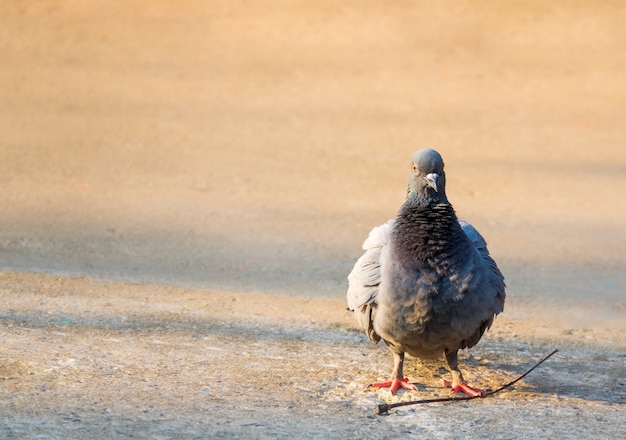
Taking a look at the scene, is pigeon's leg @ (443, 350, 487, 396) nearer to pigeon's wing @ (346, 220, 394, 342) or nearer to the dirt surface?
the dirt surface

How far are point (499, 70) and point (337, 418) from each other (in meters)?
8.79

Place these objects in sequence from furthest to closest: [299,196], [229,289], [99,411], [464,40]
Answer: [464,40], [299,196], [229,289], [99,411]

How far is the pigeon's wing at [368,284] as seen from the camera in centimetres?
445

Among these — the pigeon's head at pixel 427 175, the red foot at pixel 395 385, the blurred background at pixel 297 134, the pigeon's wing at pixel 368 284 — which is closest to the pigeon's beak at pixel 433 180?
the pigeon's head at pixel 427 175

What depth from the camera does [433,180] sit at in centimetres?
440

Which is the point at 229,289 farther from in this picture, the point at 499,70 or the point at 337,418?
the point at 499,70

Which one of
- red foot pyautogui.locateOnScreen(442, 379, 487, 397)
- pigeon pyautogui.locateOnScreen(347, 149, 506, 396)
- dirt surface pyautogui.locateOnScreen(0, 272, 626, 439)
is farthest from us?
red foot pyautogui.locateOnScreen(442, 379, 487, 397)

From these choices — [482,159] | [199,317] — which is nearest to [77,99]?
[482,159]

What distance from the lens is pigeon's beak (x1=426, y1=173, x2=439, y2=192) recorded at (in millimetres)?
4395

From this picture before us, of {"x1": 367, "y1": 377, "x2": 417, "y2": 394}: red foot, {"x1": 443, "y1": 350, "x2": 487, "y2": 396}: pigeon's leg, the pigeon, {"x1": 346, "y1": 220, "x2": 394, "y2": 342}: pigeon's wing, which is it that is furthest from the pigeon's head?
{"x1": 367, "y1": 377, "x2": 417, "y2": 394}: red foot

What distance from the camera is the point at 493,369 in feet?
16.6

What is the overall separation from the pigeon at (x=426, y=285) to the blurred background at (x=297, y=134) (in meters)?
2.15

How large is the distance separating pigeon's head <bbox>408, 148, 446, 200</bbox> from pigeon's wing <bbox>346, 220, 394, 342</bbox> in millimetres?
317

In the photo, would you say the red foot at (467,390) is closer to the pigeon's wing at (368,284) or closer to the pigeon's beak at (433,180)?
the pigeon's wing at (368,284)
